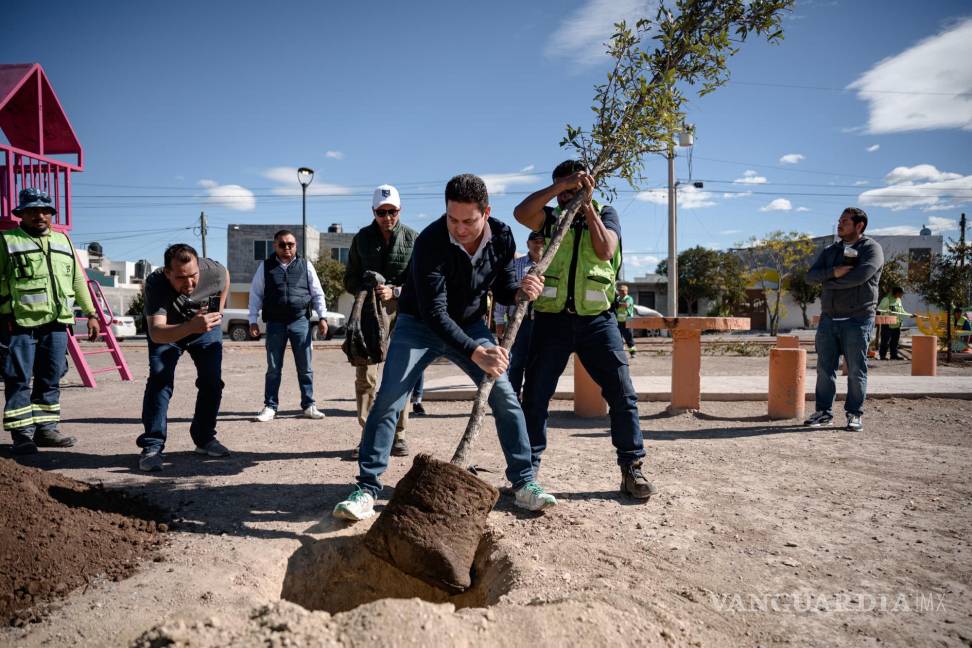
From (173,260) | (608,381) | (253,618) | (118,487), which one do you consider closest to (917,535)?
(608,381)

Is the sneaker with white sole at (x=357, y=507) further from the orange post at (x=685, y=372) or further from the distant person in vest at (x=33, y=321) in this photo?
the orange post at (x=685, y=372)

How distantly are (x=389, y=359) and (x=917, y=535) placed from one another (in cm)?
303

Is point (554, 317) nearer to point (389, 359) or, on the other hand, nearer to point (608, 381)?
point (608, 381)

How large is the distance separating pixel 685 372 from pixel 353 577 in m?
4.90

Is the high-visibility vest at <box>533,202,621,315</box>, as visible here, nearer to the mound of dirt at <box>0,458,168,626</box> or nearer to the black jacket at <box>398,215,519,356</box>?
the black jacket at <box>398,215,519,356</box>

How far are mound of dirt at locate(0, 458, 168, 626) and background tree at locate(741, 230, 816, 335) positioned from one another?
35451mm

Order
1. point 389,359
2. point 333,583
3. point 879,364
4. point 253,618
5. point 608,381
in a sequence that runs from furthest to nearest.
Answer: point 879,364, point 608,381, point 389,359, point 333,583, point 253,618

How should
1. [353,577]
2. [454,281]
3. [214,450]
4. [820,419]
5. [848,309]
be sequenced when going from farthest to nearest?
[820,419]
[848,309]
[214,450]
[454,281]
[353,577]

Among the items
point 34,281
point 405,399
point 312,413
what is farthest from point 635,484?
point 34,281

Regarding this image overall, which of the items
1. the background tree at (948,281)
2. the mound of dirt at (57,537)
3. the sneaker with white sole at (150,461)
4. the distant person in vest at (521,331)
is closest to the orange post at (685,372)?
the distant person in vest at (521,331)

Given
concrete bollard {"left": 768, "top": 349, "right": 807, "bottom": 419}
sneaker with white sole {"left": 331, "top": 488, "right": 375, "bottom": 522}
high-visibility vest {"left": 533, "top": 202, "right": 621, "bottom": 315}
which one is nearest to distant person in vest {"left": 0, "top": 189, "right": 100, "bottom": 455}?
sneaker with white sole {"left": 331, "top": 488, "right": 375, "bottom": 522}

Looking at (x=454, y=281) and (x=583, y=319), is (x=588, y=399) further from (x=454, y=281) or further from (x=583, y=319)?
(x=454, y=281)

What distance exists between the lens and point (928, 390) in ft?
25.1

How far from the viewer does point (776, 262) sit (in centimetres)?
4012
